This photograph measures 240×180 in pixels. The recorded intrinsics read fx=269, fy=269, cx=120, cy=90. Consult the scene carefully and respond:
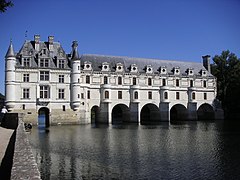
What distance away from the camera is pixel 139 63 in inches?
1861

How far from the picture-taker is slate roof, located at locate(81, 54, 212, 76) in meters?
43.5

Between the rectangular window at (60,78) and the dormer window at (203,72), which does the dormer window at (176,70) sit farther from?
the rectangular window at (60,78)

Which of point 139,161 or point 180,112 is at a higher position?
point 180,112

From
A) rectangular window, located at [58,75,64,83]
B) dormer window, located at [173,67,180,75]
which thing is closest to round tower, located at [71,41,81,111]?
rectangular window, located at [58,75,64,83]

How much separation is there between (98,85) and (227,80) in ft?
95.1

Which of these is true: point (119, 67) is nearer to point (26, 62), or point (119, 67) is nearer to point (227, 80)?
point (26, 62)

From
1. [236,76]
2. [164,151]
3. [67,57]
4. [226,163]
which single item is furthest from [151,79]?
[226,163]

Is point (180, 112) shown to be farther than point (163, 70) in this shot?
Yes

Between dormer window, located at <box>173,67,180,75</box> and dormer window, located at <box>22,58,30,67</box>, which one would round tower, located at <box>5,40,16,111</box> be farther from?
dormer window, located at <box>173,67,180,75</box>

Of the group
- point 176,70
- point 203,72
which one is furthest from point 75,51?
point 203,72

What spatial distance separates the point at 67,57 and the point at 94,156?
27.6 meters

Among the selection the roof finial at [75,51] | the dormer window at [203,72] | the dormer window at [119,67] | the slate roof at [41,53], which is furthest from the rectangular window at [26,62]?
the dormer window at [203,72]

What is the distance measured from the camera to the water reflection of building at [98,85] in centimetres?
3666

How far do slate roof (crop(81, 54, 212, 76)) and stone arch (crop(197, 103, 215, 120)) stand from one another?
6984mm
